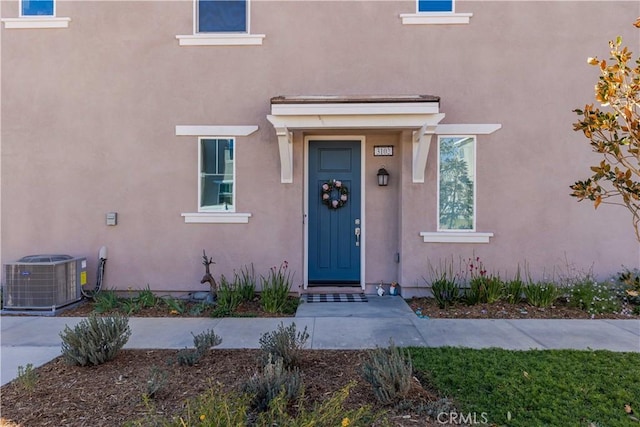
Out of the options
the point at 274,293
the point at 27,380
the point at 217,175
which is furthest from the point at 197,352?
the point at 217,175

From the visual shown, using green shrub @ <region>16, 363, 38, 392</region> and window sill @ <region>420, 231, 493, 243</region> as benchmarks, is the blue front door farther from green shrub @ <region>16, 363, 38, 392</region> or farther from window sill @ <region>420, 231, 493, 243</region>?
green shrub @ <region>16, 363, 38, 392</region>

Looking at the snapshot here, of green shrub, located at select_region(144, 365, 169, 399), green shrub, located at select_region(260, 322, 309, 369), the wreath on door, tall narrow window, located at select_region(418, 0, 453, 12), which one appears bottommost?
green shrub, located at select_region(144, 365, 169, 399)

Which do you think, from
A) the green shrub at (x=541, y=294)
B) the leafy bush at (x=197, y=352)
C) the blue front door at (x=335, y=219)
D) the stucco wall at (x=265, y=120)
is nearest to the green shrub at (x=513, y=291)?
the green shrub at (x=541, y=294)

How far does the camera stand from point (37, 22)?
6809 mm

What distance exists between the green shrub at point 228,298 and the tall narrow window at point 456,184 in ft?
11.8

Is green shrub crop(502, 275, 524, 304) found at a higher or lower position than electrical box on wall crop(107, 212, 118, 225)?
lower

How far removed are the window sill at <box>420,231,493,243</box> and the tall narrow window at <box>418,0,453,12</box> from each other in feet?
12.5

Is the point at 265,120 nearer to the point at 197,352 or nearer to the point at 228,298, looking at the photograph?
the point at 228,298

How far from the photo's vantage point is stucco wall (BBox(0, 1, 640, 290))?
664 centimetres

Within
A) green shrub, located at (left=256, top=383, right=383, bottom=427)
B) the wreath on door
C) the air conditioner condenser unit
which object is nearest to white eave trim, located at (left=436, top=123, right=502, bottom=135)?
the wreath on door

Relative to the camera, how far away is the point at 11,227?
6.93 metres

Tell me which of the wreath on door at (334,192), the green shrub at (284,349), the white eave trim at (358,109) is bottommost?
the green shrub at (284,349)

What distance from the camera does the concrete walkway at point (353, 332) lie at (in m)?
4.61

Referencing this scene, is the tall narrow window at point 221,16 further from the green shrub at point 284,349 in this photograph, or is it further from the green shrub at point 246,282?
the green shrub at point 284,349
